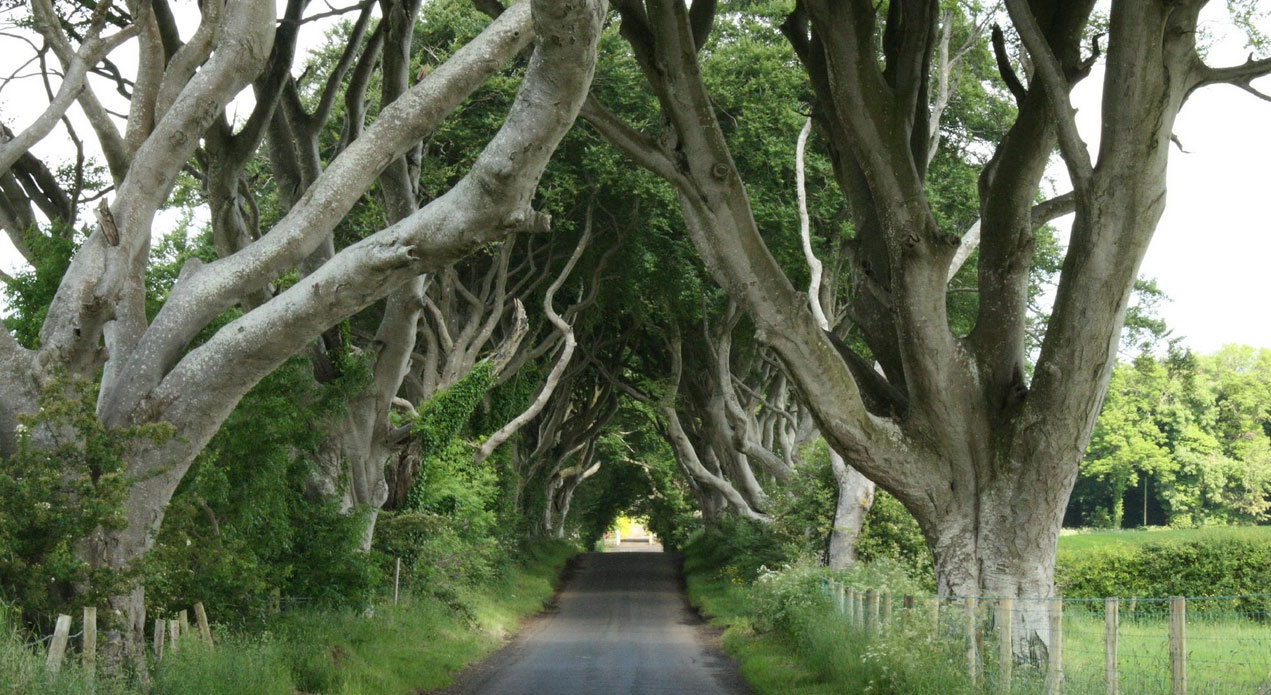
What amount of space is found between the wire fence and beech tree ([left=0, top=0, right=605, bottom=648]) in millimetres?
5325

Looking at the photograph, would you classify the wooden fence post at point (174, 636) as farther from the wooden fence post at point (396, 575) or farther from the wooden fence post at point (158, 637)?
the wooden fence post at point (396, 575)

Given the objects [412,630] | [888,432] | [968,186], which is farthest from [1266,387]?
[888,432]

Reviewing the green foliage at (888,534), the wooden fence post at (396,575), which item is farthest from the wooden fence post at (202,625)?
the green foliage at (888,534)

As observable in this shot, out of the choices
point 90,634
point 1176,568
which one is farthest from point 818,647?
point 1176,568

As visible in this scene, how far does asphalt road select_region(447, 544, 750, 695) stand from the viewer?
56.1 feet

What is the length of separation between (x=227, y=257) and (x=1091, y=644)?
317 inches

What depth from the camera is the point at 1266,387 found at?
7988 centimetres

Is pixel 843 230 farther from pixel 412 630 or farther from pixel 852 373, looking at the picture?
pixel 852 373

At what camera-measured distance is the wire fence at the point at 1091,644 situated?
899 centimetres

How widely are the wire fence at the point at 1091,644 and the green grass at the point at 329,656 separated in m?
6.34

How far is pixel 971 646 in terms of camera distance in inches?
440

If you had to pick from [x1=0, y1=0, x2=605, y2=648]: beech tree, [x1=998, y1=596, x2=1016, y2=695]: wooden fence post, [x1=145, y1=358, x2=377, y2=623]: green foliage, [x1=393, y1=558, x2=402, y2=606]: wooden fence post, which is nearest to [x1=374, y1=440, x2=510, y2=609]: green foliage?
[x1=393, y1=558, x2=402, y2=606]: wooden fence post

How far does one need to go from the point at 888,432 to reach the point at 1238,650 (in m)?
3.33

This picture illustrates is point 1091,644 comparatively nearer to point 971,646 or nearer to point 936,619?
point 971,646
